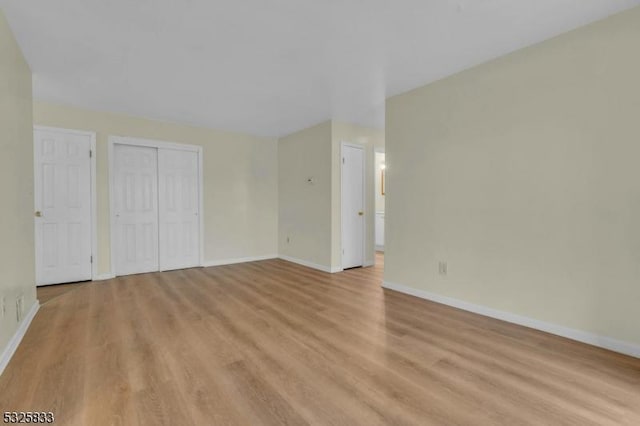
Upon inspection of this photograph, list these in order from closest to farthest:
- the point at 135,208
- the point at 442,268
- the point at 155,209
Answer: the point at 442,268 → the point at 135,208 → the point at 155,209

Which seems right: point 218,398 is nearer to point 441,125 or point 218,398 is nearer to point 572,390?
point 572,390

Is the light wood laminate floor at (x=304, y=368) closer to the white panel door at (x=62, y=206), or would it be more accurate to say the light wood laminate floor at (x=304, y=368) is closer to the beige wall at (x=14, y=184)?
the beige wall at (x=14, y=184)

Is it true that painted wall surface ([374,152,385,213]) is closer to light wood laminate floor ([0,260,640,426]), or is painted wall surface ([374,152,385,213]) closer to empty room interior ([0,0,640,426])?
empty room interior ([0,0,640,426])

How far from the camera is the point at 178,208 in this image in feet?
16.0

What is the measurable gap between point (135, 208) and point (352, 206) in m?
3.37

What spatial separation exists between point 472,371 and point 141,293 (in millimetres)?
3546

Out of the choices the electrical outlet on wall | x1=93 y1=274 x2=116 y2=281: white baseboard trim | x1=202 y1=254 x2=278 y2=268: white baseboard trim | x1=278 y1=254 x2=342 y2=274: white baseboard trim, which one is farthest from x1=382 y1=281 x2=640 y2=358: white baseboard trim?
x1=93 y1=274 x2=116 y2=281: white baseboard trim

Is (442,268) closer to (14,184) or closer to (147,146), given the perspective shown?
(14,184)

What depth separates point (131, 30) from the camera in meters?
2.33

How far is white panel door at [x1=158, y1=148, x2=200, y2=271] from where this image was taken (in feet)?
15.5

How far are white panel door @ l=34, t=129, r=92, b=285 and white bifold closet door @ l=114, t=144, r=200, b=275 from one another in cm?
37

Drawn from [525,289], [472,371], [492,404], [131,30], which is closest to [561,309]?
[525,289]

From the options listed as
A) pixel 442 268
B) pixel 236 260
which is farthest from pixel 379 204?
pixel 442 268

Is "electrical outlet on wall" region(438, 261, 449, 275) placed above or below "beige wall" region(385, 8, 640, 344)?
below
